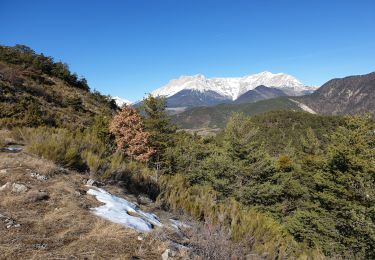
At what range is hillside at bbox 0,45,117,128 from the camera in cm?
1833

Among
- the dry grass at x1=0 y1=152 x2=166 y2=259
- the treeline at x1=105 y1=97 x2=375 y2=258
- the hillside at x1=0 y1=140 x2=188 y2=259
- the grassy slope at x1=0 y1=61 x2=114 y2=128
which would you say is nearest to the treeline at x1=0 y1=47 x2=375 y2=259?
the treeline at x1=105 y1=97 x2=375 y2=258

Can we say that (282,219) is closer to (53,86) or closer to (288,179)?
(288,179)

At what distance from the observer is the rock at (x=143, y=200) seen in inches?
248

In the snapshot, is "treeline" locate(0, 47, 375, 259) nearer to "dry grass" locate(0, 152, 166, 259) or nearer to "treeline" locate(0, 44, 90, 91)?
"dry grass" locate(0, 152, 166, 259)

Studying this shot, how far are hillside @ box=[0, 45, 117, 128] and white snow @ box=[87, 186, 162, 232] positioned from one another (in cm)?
775

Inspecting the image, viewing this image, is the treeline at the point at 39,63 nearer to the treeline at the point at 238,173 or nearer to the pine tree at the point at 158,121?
the treeline at the point at 238,173

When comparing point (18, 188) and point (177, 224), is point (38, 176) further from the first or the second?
point (177, 224)

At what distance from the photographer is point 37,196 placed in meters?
4.65

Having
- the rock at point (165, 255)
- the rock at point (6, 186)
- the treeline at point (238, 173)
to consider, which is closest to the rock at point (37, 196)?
the rock at point (6, 186)

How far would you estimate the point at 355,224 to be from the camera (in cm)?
1727

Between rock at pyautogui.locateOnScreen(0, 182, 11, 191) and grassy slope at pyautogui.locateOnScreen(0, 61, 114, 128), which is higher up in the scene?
grassy slope at pyautogui.locateOnScreen(0, 61, 114, 128)

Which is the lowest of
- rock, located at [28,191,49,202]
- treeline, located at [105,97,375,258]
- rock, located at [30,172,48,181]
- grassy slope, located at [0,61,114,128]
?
treeline, located at [105,97,375,258]

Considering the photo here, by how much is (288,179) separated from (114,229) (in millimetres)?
28773

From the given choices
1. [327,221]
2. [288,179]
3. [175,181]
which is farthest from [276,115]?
[175,181]
